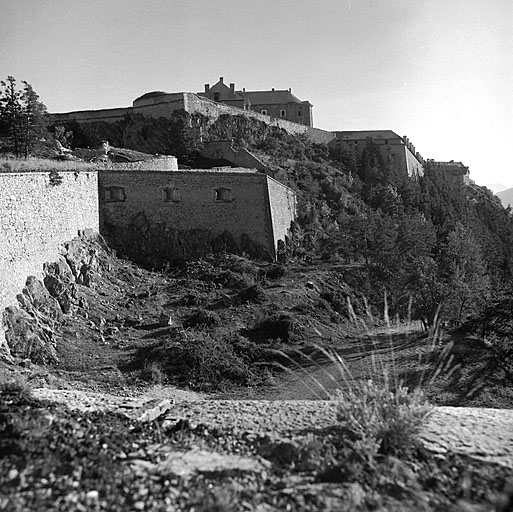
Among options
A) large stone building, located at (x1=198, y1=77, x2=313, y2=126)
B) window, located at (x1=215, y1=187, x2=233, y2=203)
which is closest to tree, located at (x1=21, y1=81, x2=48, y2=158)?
window, located at (x1=215, y1=187, x2=233, y2=203)

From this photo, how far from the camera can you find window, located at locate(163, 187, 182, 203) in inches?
942

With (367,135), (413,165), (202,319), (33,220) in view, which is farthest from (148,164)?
(413,165)

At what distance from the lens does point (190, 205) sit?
24.5 m

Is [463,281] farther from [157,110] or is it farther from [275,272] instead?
[157,110]

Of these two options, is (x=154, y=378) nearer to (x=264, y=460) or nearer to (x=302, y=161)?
(x=264, y=460)

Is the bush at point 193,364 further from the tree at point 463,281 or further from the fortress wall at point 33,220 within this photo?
the tree at point 463,281

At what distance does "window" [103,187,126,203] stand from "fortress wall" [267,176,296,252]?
8.37 metres

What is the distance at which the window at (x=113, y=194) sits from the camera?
73.1ft

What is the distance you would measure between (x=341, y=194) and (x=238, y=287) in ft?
88.4

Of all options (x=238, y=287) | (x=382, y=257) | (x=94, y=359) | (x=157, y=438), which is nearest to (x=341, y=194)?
(x=382, y=257)

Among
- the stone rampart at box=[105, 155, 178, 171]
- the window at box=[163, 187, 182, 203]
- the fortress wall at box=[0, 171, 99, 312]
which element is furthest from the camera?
the stone rampart at box=[105, 155, 178, 171]

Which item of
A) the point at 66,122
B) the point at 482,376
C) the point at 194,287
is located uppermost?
the point at 66,122

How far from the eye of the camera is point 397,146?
6462 cm

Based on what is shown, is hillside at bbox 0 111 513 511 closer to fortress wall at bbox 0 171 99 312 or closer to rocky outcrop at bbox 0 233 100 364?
rocky outcrop at bbox 0 233 100 364
